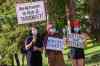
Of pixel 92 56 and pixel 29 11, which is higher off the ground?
pixel 29 11

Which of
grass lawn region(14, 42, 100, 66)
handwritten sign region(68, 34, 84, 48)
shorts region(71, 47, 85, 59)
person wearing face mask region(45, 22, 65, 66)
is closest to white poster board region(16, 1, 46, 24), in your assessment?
person wearing face mask region(45, 22, 65, 66)

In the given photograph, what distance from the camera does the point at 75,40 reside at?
4.72m

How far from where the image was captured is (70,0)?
5086mm

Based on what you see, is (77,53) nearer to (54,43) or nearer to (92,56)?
(54,43)

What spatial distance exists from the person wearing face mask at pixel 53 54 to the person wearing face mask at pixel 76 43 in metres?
0.17

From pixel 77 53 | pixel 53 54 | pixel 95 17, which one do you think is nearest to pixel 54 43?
pixel 53 54

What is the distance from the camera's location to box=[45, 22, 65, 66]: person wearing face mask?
15.7 ft

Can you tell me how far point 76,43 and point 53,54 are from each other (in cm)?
38

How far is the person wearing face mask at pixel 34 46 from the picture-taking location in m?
4.87

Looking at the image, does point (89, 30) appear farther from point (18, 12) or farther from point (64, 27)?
point (18, 12)

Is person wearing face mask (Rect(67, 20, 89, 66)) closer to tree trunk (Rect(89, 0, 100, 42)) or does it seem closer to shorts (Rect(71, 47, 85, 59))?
shorts (Rect(71, 47, 85, 59))

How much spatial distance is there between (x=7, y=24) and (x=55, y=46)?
3.44 ft

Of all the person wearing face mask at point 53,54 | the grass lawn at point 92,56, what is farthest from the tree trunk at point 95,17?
the person wearing face mask at point 53,54

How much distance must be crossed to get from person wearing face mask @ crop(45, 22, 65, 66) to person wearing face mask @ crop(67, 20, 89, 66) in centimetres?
17
